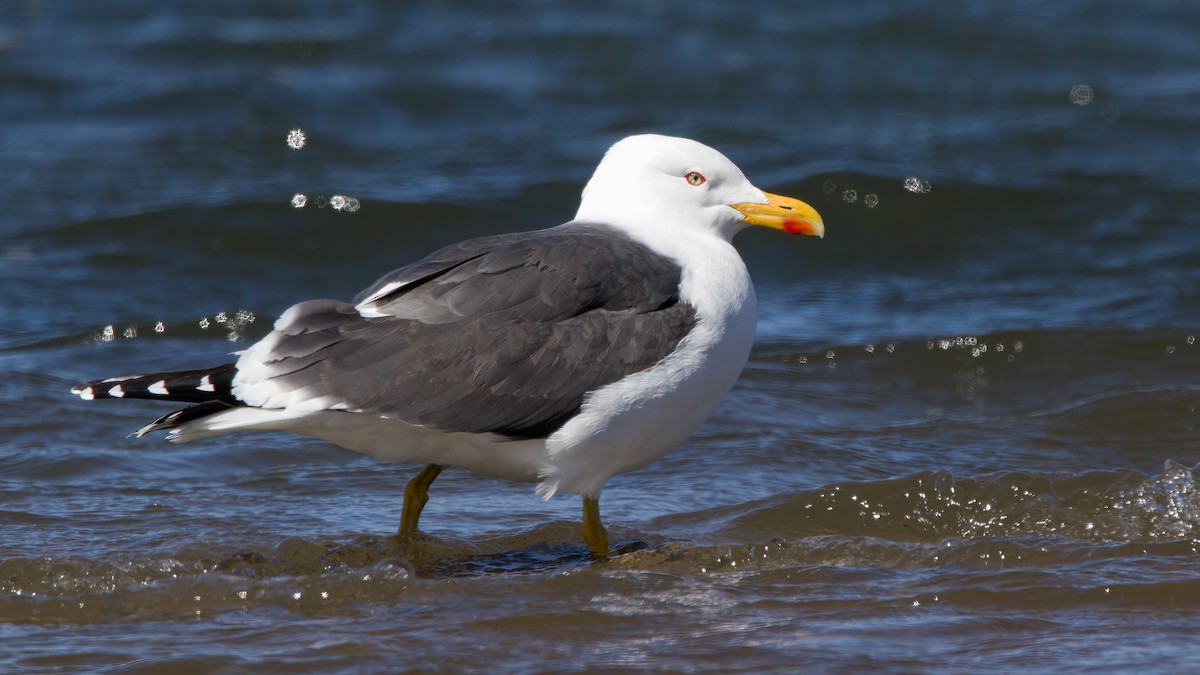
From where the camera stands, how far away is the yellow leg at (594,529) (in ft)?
17.8

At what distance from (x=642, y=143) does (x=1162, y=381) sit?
11.7ft

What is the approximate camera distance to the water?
15.3 ft

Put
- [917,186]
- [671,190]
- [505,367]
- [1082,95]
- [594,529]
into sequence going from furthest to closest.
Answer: [1082,95] → [917,186] → [671,190] → [594,529] → [505,367]

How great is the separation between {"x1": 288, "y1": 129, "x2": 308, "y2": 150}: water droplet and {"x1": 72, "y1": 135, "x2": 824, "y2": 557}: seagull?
738 cm

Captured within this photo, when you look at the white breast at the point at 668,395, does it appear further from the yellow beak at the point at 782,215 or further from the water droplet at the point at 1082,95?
the water droplet at the point at 1082,95

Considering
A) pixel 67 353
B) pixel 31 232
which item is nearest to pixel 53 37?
pixel 31 232

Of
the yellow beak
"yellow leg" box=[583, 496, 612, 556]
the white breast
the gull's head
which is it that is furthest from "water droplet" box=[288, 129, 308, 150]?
"yellow leg" box=[583, 496, 612, 556]

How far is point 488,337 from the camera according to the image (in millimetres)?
5020

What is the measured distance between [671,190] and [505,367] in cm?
119

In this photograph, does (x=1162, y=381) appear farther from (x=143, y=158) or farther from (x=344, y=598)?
(x=143, y=158)

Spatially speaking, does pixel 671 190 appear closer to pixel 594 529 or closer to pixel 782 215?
pixel 782 215

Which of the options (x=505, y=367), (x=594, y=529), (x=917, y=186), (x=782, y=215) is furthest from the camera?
(x=917, y=186)

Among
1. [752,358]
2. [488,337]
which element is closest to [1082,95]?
[752,358]

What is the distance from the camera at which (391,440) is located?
5121mm
